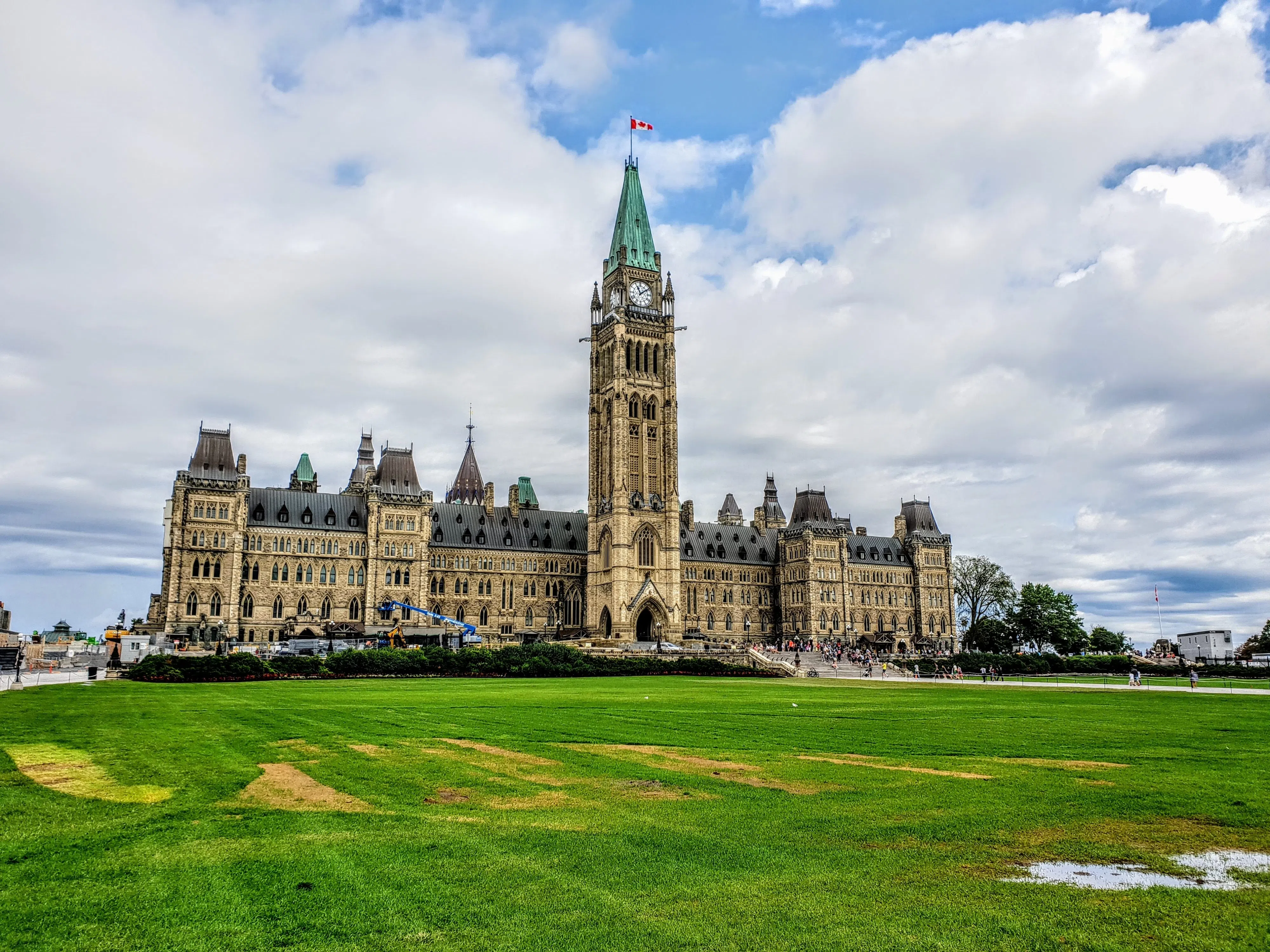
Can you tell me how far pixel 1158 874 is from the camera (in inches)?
412

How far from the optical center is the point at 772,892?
32.4ft

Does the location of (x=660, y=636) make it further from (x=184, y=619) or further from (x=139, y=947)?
(x=139, y=947)

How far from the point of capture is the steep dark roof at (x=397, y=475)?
351 feet

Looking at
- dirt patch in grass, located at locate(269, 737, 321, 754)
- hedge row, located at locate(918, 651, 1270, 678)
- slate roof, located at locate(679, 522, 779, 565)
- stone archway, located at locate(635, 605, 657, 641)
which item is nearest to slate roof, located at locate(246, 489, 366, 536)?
stone archway, located at locate(635, 605, 657, 641)

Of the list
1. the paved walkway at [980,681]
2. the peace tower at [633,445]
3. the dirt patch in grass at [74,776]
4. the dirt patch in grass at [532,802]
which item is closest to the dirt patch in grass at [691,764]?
the dirt patch in grass at [532,802]

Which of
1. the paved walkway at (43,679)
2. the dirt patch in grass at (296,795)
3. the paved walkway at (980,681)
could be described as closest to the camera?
the dirt patch in grass at (296,795)

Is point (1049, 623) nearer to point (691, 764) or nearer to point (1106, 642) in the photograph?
point (1106, 642)

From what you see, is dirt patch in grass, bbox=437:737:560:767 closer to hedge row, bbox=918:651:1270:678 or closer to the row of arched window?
hedge row, bbox=918:651:1270:678

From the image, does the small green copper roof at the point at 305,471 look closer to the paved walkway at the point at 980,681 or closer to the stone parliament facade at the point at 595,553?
the stone parliament facade at the point at 595,553

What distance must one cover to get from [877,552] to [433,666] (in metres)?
87.0

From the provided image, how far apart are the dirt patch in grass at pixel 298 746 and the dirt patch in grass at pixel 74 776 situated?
370cm

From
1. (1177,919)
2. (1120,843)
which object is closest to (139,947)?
(1177,919)

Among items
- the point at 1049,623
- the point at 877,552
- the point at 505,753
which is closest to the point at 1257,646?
the point at 1049,623

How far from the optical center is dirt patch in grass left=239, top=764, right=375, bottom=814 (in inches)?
538
